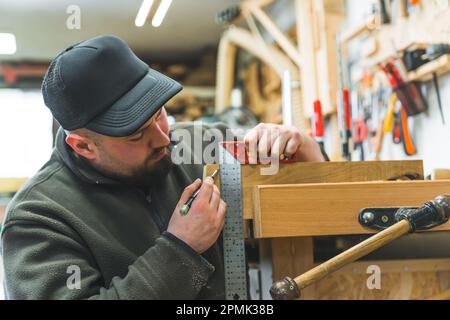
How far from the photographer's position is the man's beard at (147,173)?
87cm

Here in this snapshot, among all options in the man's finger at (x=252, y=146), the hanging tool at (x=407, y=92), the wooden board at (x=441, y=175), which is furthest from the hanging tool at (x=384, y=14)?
the man's finger at (x=252, y=146)

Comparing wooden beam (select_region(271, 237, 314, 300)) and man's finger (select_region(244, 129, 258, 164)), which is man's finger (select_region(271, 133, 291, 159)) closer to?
man's finger (select_region(244, 129, 258, 164))

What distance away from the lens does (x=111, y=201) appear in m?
0.87

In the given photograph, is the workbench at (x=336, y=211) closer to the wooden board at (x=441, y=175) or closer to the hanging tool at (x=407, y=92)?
the wooden board at (x=441, y=175)

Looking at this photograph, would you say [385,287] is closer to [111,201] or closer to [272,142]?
[272,142]

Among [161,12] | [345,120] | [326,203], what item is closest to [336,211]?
[326,203]

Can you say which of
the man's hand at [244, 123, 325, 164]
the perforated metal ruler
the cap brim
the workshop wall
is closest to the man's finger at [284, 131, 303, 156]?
the man's hand at [244, 123, 325, 164]

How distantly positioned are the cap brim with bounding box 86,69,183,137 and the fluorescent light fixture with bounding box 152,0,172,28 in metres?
0.18

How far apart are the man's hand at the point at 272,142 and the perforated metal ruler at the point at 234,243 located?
1.8 inches

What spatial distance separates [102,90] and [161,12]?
0.24 metres

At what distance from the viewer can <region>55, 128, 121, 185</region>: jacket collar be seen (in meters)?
0.87

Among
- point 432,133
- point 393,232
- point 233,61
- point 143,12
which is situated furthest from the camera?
point 233,61

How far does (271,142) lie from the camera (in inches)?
32.7
